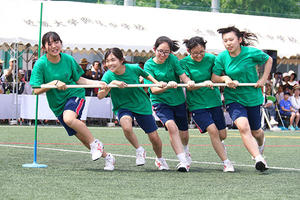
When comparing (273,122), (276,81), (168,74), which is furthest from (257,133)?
(276,81)

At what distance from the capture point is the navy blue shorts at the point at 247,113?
8.23 meters

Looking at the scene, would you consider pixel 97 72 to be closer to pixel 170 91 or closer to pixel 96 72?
pixel 96 72

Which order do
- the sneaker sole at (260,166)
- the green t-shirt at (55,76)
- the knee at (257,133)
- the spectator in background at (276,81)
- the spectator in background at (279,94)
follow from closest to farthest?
the sneaker sole at (260,166)
the green t-shirt at (55,76)
the knee at (257,133)
the spectator in background at (279,94)
the spectator in background at (276,81)

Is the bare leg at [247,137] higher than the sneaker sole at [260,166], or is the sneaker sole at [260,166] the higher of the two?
the bare leg at [247,137]

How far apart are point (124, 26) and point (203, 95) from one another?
12.2 metres

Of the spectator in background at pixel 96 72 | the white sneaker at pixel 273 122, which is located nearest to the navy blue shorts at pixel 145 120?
the spectator in background at pixel 96 72

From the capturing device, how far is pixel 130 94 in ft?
27.9

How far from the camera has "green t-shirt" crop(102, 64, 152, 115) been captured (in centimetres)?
847

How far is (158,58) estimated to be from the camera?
8531mm

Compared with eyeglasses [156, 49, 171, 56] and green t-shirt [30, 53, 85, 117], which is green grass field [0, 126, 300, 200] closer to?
green t-shirt [30, 53, 85, 117]

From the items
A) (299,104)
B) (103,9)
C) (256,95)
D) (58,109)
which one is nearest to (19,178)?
(58,109)

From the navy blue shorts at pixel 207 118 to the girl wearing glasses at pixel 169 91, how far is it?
0.28 metres

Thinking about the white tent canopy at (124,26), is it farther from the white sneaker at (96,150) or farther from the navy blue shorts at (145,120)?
the white sneaker at (96,150)

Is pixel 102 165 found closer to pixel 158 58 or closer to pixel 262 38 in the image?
pixel 158 58
